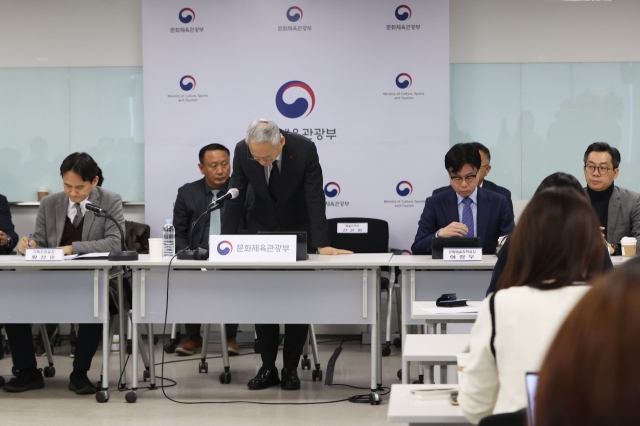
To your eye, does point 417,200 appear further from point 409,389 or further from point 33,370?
point 409,389

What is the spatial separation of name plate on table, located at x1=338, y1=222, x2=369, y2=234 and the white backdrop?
22 cm

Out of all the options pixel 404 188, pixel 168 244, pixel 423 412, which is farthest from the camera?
pixel 404 188

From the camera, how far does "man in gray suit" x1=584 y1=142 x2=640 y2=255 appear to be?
14.9 ft

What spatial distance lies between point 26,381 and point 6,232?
4.80ft

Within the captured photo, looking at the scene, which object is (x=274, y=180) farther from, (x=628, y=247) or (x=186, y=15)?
(x=186, y=15)

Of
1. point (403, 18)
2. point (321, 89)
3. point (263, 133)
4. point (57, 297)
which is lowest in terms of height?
point (57, 297)

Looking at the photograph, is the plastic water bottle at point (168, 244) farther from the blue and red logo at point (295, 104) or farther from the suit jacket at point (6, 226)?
the blue and red logo at point (295, 104)

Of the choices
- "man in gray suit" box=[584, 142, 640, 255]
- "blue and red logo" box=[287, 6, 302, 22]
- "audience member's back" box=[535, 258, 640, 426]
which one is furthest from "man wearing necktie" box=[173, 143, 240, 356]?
"audience member's back" box=[535, 258, 640, 426]

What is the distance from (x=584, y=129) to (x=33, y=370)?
434 centimetres

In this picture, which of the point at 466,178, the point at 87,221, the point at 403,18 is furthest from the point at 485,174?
the point at 87,221

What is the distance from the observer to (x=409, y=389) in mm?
1887

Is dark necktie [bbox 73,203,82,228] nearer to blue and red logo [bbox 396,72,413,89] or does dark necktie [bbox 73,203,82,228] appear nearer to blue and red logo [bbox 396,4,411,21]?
blue and red logo [bbox 396,72,413,89]

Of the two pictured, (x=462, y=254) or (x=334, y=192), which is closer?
(x=462, y=254)

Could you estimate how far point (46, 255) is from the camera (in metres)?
3.96
